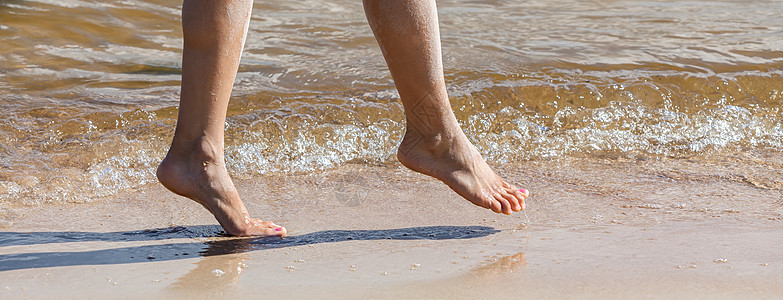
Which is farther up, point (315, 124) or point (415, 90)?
point (415, 90)

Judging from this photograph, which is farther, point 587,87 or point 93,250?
point 587,87

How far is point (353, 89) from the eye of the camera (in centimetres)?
353

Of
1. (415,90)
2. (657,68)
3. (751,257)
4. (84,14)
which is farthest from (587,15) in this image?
(751,257)

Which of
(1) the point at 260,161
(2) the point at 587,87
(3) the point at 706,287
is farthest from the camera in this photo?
(2) the point at 587,87

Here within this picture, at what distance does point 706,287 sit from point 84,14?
4.51m

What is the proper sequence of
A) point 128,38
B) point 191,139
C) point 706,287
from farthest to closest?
point 128,38
point 191,139
point 706,287

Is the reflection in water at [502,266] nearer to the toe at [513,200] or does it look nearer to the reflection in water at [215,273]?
the toe at [513,200]

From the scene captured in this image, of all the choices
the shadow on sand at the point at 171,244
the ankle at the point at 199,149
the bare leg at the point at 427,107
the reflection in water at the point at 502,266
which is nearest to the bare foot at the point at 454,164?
the bare leg at the point at 427,107

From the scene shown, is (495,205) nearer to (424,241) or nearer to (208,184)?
(424,241)

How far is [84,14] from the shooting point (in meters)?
5.08

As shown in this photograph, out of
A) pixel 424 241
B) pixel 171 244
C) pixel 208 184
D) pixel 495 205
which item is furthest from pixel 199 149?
pixel 495 205

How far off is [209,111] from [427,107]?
55 cm

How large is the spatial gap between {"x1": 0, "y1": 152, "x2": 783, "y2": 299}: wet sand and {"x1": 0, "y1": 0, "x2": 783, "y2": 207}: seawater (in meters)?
0.23

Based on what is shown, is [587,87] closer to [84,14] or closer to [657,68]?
[657,68]
